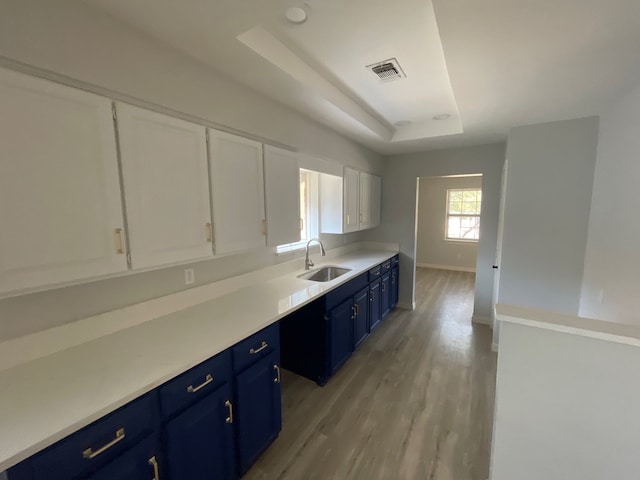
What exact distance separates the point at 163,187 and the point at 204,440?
49.6 inches

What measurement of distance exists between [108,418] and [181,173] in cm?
113

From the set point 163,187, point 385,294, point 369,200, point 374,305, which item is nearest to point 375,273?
point 374,305

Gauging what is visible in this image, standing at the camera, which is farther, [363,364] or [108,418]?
[363,364]

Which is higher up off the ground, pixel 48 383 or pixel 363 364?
pixel 48 383

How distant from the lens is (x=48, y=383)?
1094 millimetres

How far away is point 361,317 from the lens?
10.2 ft

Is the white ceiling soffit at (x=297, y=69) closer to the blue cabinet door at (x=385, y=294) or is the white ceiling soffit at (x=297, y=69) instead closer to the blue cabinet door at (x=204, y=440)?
the blue cabinet door at (x=204, y=440)

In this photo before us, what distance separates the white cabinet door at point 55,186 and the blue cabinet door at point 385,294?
9.96 feet

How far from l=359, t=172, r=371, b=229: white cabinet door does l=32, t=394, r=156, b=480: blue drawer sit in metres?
3.07

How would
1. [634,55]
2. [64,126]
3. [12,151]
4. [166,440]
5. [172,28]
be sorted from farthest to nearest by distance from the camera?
[634,55] → [172,28] → [166,440] → [64,126] → [12,151]

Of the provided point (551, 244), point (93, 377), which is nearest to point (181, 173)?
point (93, 377)

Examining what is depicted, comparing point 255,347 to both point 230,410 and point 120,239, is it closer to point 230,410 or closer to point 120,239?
point 230,410

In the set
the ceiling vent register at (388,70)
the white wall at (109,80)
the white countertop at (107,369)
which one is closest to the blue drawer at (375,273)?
the white countertop at (107,369)

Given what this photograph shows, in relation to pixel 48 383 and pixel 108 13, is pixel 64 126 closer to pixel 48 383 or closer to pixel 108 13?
pixel 108 13
